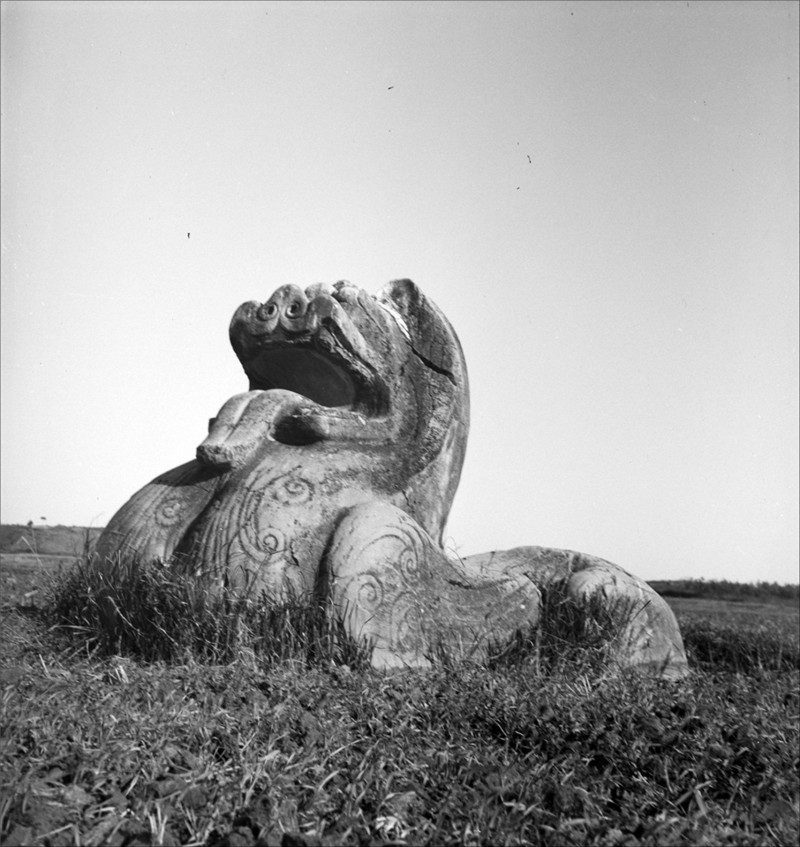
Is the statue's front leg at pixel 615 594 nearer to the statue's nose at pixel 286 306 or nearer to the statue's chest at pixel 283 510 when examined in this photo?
the statue's chest at pixel 283 510

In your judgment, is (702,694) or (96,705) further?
(702,694)

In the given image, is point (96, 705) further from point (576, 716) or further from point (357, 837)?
point (576, 716)

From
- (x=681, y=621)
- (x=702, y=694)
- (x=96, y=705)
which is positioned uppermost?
(x=96, y=705)

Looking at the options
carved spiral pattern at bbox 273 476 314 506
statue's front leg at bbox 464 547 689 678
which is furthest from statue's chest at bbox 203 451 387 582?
statue's front leg at bbox 464 547 689 678

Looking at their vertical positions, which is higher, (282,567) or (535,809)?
(282,567)

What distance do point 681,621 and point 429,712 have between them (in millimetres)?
5198

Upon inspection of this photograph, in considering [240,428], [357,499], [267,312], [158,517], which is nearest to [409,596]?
[357,499]

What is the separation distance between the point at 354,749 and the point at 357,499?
1810 millimetres

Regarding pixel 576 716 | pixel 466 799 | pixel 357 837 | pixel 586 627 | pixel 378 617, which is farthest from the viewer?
pixel 586 627

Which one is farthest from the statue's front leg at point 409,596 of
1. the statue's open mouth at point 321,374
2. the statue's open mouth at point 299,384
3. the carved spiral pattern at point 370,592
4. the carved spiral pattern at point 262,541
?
the statue's open mouth at point 321,374

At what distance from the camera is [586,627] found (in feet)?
15.0

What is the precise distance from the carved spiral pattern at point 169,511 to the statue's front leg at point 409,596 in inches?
35.1

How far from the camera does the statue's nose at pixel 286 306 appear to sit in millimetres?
5062

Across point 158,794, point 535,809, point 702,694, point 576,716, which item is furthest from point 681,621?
point 158,794
